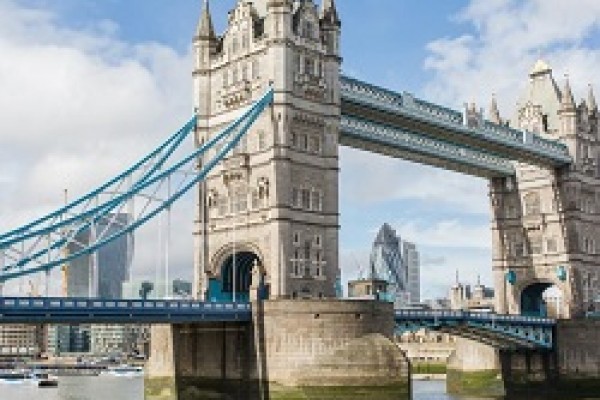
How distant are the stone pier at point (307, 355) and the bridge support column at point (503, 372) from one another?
2388 centimetres

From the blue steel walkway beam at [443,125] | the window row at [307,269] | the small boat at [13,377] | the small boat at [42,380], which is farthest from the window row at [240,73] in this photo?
the small boat at [13,377]

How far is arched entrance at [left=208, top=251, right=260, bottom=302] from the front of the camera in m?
55.2

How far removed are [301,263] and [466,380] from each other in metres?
24.9

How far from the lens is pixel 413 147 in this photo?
6316 centimetres

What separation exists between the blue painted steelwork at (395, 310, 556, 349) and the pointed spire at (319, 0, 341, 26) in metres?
18.6

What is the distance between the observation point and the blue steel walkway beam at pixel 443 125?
194 feet

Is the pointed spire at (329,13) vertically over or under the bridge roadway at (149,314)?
over

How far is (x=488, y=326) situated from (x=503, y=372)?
8.91m

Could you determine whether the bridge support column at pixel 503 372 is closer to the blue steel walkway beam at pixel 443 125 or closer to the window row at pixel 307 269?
the blue steel walkway beam at pixel 443 125

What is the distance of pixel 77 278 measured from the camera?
14088 cm

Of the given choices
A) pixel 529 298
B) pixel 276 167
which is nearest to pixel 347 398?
pixel 276 167

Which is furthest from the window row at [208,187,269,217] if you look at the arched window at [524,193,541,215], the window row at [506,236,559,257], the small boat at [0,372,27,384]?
the small boat at [0,372,27,384]

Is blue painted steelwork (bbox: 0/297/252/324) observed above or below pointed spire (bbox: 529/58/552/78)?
below

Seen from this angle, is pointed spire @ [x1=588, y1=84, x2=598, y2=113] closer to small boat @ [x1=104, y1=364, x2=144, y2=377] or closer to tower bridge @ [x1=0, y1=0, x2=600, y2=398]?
tower bridge @ [x1=0, y1=0, x2=600, y2=398]
